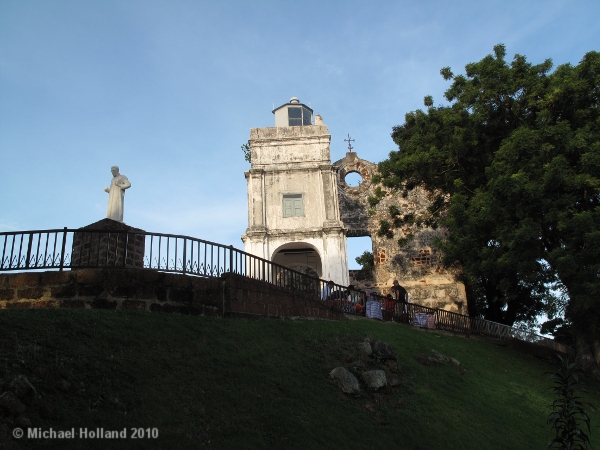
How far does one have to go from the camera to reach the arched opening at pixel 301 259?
83.4ft

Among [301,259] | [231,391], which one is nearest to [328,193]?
[301,259]

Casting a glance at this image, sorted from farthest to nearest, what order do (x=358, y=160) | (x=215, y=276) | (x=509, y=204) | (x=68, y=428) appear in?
(x=358, y=160) → (x=509, y=204) → (x=215, y=276) → (x=68, y=428)

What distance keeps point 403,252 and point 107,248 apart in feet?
59.5

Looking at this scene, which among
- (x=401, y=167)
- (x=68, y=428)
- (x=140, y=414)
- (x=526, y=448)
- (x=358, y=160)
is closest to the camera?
(x=68, y=428)

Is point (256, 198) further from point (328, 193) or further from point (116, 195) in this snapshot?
point (116, 195)

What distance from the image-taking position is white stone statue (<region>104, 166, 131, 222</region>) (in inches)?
489

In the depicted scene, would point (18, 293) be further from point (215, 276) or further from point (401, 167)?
point (401, 167)

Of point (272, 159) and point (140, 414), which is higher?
point (272, 159)

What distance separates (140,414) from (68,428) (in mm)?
818

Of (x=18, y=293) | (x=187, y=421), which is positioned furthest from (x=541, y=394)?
(x=18, y=293)

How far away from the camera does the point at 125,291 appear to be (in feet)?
31.6

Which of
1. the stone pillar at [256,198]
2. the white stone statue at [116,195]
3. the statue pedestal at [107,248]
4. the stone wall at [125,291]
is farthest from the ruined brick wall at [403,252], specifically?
the statue pedestal at [107,248]

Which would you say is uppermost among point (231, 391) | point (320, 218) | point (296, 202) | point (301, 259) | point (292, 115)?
point (292, 115)

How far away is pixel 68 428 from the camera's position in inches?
228
